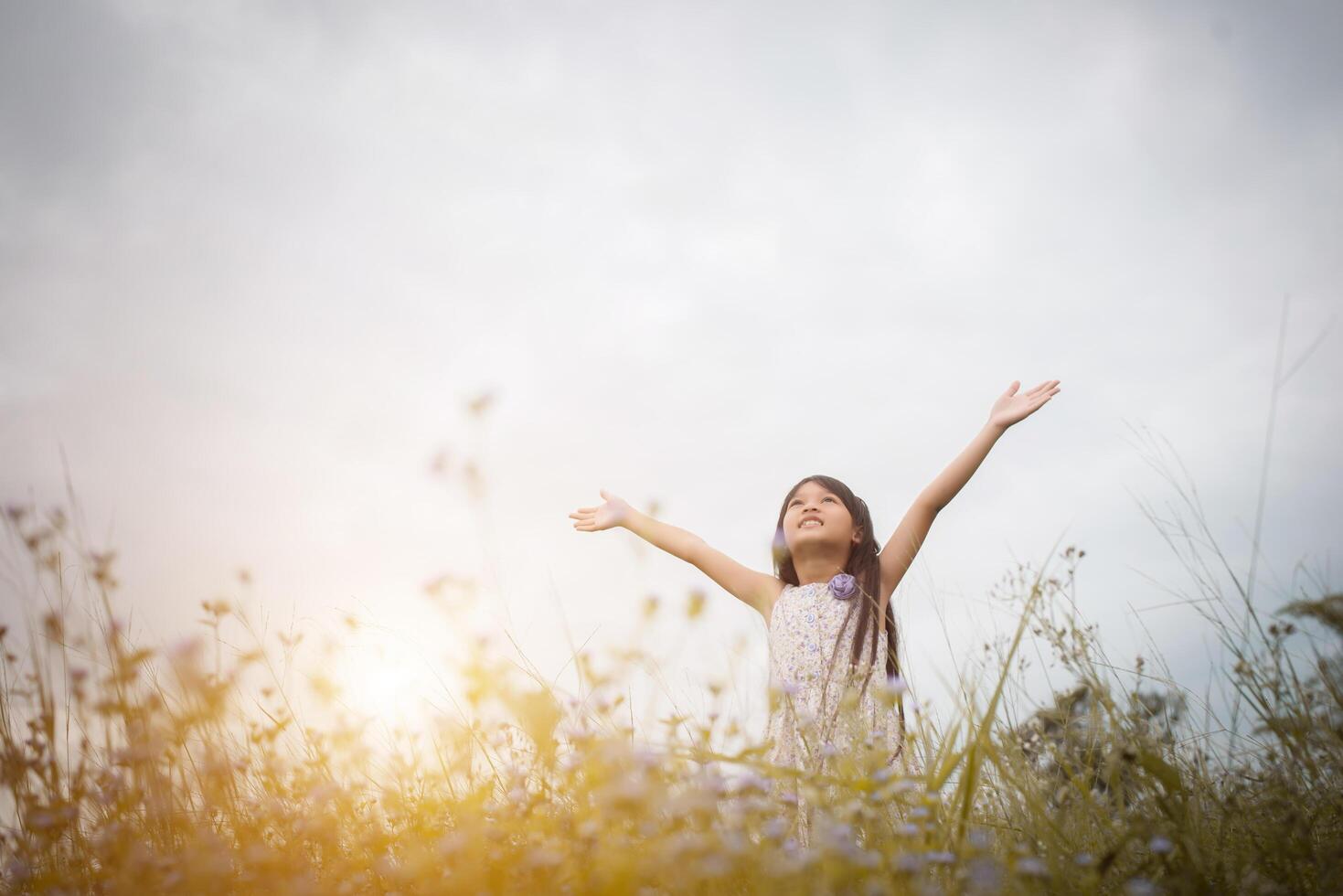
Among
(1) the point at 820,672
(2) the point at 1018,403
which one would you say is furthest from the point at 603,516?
(2) the point at 1018,403

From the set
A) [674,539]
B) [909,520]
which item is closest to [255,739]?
[674,539]

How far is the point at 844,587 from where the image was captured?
4.20 m

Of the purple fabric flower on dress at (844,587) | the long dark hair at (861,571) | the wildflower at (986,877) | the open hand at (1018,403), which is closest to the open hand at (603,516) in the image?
the long dark hair at (861,571)

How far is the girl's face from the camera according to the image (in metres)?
4.39

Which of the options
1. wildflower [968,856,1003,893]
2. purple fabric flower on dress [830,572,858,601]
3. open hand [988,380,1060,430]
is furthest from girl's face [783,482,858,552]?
wildflower [968,856,1003,893]

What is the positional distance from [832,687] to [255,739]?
2.55m

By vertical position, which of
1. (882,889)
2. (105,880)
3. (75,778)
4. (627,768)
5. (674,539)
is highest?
(674,539)

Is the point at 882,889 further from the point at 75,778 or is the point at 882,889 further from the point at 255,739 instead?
the point at 75,778

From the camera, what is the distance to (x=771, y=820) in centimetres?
174

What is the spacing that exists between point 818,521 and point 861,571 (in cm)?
40

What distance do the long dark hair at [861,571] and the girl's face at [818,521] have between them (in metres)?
0.08

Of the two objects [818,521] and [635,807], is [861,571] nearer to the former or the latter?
[818,521]

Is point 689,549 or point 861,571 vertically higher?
point 689,549

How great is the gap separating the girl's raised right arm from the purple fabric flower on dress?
17.7 inches
